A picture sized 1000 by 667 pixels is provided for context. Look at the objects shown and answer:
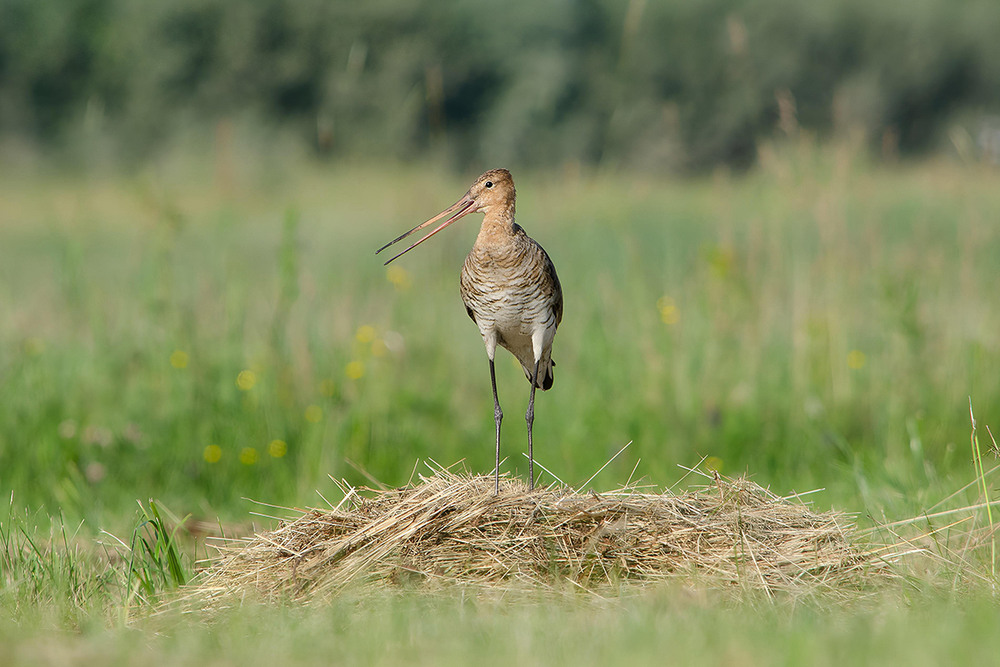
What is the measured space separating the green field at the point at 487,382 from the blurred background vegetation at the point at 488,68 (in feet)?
28.1

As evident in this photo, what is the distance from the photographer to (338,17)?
72.9 feet

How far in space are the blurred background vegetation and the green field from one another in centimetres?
856

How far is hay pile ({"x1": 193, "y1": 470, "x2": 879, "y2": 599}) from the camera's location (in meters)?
3.06

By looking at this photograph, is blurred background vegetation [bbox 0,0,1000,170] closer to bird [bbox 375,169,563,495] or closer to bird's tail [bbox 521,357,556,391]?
bird's tail [bbox 521,357,556,391]

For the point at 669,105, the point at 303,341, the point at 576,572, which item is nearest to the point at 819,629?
the point at 576,572

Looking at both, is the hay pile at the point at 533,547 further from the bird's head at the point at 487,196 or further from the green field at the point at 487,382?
the bird's head at the point at 487,196

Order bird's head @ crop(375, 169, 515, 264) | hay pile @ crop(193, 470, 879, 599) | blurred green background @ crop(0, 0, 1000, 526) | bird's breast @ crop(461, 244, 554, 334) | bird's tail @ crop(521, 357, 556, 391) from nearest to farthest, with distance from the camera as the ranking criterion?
hay pile @ crop(193, 470, 879, 599)
bird's head @ crop(375, 169, 515, 264)
bird's breast @ crop(461, 244, 554, 334)
bird's tail @ crop(521, 357, 556, 391)
blurred green background @ crop(0, 0, 1000, 526)

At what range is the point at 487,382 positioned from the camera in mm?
6609

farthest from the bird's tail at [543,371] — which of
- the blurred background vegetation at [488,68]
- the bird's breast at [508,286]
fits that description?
the blurred background vegetation at [488,68]

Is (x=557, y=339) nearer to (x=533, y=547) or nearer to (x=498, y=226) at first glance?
(x=498, y=226)

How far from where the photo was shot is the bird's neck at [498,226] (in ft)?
11.5

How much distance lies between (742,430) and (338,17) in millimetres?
18732

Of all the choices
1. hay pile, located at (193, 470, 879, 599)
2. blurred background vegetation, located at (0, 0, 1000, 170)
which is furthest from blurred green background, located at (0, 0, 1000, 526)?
blurred background vegetation, located at (0, 0, 1000, 170)

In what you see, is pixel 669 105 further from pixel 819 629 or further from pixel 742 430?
pixel 819 629
